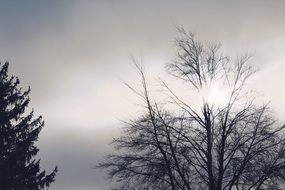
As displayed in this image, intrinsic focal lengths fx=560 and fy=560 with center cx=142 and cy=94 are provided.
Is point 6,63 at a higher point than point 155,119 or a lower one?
higher

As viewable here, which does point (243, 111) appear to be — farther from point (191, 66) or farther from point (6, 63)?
point (6, 63)

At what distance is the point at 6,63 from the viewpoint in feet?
105

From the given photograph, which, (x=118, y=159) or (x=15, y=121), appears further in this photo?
(x=15, y=121)

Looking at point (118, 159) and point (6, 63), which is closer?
point (118, 159)

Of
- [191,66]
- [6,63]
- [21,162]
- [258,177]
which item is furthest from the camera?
[6,63]

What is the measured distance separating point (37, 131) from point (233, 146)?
44.2 ft

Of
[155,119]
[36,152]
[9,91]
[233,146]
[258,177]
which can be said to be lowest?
[258,177]

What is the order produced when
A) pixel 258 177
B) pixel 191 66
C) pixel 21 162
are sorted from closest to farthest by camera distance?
pixel 258 177
pixel 191 66
pixel 21 162

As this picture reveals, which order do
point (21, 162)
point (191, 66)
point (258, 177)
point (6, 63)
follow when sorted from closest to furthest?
1. point (258, 177)
2. point (191, 66)
3. point (21, 162)
4. point (6, 63)

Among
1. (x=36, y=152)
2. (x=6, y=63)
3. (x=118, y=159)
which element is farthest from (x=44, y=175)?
(x=118, y=159)

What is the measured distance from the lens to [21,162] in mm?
29234

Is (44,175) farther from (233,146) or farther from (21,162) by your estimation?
(233,146)

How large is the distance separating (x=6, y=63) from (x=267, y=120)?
17.2 metres

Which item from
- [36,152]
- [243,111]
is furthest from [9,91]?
[243,111]
